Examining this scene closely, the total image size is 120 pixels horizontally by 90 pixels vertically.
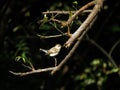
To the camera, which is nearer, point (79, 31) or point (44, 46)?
point (79, 31)

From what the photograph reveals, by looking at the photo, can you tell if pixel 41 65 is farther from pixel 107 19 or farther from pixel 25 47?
pixel 107 19

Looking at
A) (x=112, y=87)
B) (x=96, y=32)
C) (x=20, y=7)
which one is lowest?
(x=112, y=87)

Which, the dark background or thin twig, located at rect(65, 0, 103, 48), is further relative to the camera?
the dark background

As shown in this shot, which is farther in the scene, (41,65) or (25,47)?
(41,65)

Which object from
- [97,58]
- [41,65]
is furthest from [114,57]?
[41,65]

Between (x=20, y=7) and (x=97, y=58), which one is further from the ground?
(x=20, y=7)

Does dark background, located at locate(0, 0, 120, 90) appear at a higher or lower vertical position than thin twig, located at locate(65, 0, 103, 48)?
lower

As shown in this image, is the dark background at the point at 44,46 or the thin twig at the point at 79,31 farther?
the dark background at the point at 44,46

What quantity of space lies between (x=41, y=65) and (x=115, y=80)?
2.20ft

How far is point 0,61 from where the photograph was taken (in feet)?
12.5

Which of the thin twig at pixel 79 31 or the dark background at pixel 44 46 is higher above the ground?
the thin twig at pixel 79 31

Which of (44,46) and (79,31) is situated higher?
(79,31)

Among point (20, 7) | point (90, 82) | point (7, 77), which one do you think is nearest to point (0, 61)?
point (7, 77)

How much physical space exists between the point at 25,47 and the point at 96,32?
2.15 feet
